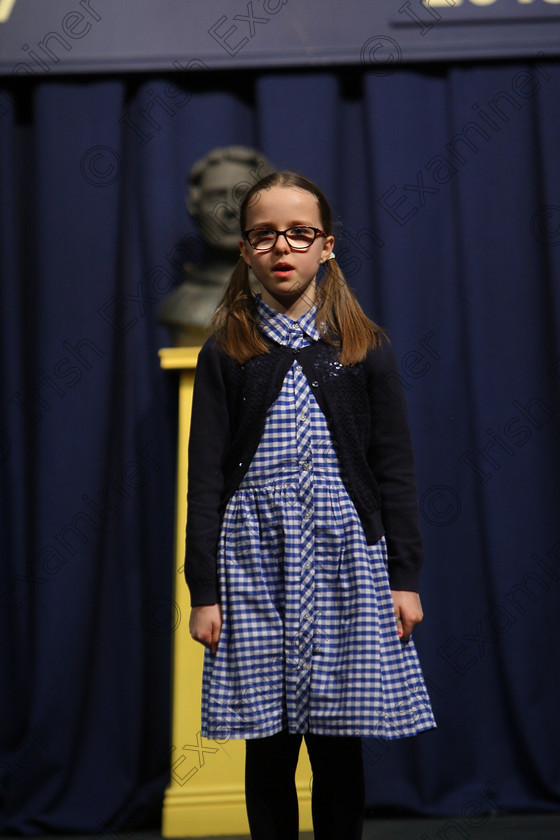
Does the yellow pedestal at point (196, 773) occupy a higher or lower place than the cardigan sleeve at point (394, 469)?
lower

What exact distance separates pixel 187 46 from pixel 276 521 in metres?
1.53

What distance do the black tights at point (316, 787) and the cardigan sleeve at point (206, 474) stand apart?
0.85 ft

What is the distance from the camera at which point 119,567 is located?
240cm

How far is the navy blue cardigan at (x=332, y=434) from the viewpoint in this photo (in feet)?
4.58

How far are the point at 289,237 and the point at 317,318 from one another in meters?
0.14

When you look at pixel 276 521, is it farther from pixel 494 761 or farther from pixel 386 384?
pixel 494 761


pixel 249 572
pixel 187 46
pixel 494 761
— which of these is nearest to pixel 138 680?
pixel 494 761

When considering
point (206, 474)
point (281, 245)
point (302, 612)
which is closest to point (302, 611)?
point (302, 612)

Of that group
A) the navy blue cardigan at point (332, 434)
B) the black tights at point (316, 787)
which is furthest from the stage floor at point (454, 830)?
the navy blue cardigan at point (332, 434)

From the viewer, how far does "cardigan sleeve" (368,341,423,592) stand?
1418mm

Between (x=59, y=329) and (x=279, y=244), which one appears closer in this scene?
(x=279, y=244)

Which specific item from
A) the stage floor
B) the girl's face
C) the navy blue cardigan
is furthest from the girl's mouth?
the stage floor

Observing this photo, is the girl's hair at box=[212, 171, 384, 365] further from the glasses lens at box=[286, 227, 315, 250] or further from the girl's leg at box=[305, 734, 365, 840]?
the girl's leg at box=[305, 734, 365, 840]

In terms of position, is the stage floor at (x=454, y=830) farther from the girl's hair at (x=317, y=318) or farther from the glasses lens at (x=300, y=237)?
the glasses lens at (x=300, y=237)
